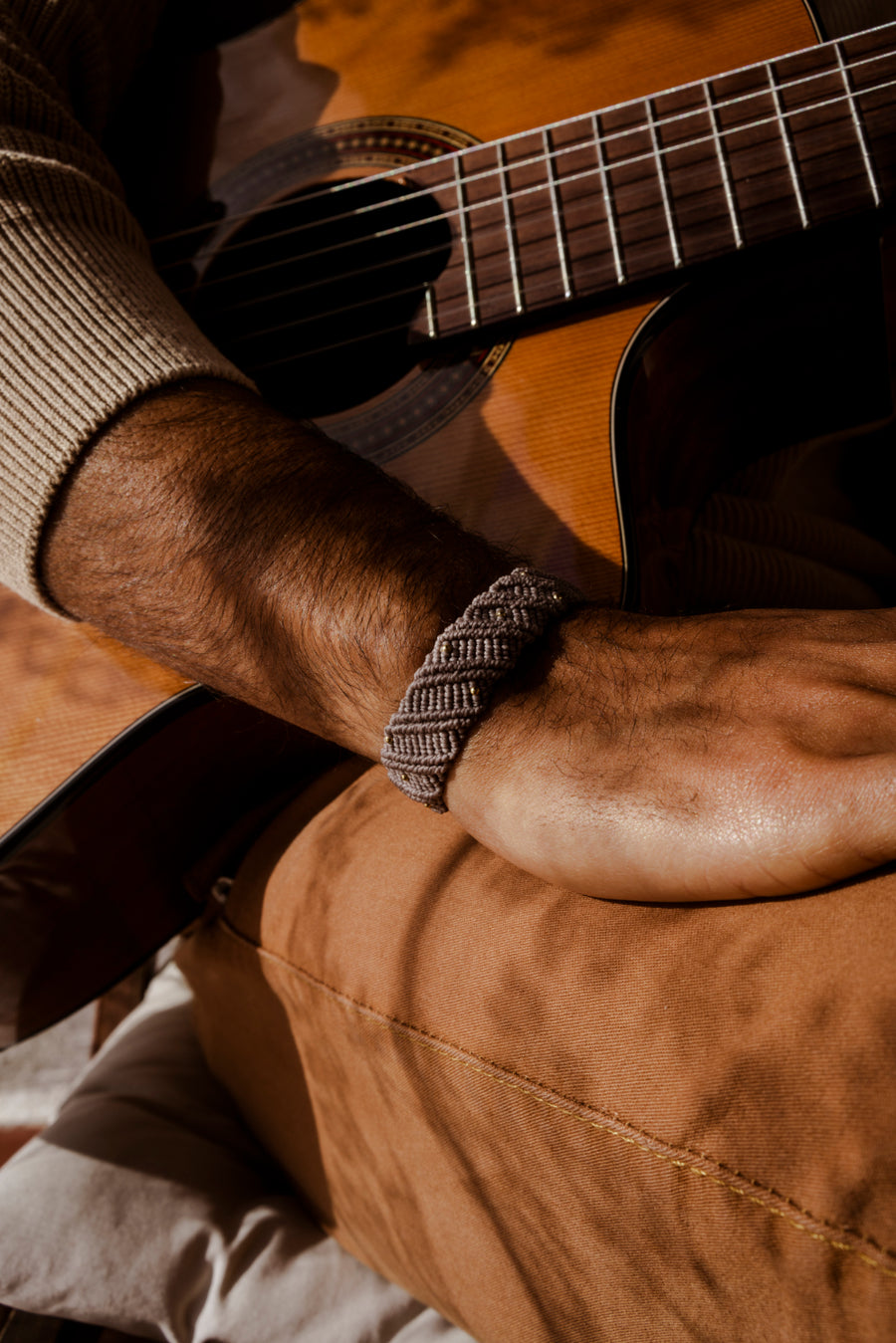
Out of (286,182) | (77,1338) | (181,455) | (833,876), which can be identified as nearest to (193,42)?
(286,182)

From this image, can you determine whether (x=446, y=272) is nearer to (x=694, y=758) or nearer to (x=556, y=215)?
(x=556, y=215)

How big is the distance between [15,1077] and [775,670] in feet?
4.22

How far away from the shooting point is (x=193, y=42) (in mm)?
1061

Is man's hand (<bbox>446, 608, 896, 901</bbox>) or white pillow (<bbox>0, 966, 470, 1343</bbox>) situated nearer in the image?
man's hand (<bbox>446, 608, 896, 901</bbox>)

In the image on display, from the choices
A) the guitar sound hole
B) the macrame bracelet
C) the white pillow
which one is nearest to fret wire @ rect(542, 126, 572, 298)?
the guitar sound hole

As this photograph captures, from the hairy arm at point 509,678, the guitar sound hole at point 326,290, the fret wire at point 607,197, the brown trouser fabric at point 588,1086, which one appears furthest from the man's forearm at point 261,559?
the fret wire at point 607,197

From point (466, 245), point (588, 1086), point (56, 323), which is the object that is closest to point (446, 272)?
point (466, 245)

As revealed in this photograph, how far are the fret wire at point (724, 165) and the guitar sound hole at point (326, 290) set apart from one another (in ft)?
0.87

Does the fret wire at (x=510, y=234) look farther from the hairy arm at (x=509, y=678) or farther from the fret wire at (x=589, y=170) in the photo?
the hairy arm at (x=509, y=678)

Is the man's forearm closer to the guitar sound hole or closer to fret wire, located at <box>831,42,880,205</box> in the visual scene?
the guitar sound hole

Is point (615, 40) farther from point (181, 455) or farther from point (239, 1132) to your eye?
point (239, 1132)

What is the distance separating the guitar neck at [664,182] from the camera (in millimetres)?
695

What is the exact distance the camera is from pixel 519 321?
2.49 ft

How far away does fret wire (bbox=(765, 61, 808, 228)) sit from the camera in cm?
69
